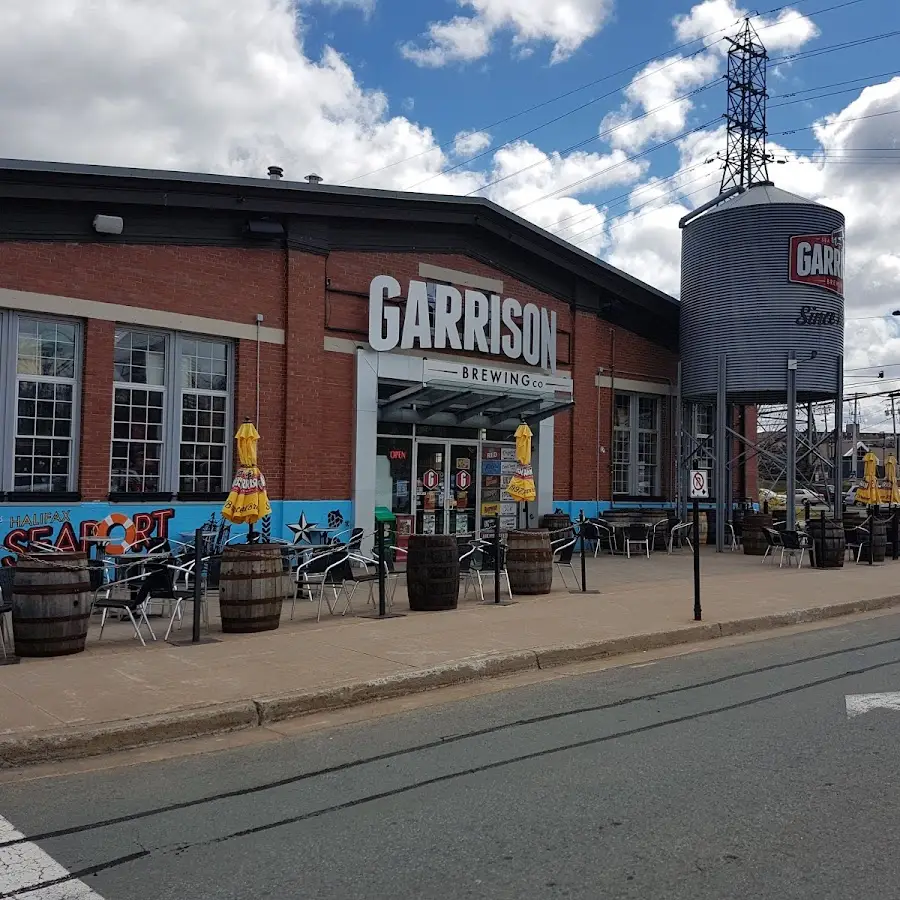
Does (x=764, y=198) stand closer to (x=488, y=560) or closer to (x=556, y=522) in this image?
(x=556, y=522)

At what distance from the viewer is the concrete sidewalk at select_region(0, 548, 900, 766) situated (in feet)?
22.1

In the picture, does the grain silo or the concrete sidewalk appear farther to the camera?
the grain silo

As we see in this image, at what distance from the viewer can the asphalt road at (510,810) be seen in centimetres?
419

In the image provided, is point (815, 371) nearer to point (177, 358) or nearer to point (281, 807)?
point (177, 358)

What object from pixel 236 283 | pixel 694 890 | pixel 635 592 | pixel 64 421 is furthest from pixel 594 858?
pixel 236 283

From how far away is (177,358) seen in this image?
47.4 ft

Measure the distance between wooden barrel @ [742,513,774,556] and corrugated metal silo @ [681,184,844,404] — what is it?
9.50ft

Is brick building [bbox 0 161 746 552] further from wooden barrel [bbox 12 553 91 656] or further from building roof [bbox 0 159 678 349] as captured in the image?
wooden barrel [bbox 12 553 91 656]

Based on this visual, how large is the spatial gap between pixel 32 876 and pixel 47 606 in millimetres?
4712

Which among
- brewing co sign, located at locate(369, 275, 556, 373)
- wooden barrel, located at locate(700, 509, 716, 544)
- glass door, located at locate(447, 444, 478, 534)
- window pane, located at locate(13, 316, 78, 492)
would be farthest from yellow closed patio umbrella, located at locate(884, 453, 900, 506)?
window pane, located at locate(13, 316, 78, 492)

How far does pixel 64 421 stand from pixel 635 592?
866 cm

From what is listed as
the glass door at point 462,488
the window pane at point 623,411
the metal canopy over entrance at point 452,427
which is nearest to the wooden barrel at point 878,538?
the window pane at point 623,411

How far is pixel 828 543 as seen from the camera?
1808 centimetres

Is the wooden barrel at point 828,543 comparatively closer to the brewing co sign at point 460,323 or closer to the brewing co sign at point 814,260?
the brewing co sign at point 814,260
